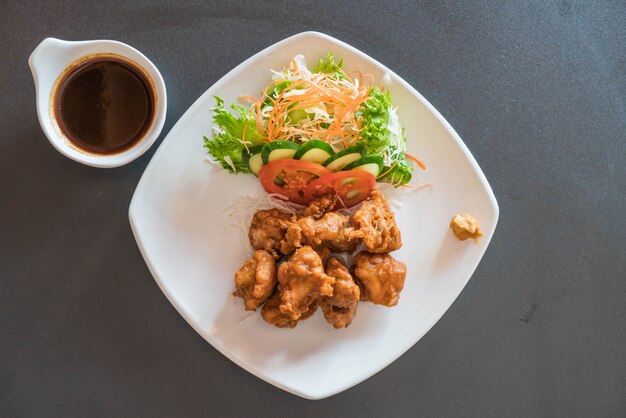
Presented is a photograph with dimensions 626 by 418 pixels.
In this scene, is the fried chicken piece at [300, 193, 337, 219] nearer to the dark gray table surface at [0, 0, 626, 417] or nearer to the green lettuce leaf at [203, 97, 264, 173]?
the green lettuce leaf at [203, 97, 264, 173]

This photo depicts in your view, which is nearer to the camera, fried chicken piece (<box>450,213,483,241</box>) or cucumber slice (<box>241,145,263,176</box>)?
cucumber slice (<box>241,145,263,176</box>)

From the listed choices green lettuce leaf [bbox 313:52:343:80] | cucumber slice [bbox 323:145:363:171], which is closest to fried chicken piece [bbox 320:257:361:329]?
cucumber slice [bbox 323:145:363:171]

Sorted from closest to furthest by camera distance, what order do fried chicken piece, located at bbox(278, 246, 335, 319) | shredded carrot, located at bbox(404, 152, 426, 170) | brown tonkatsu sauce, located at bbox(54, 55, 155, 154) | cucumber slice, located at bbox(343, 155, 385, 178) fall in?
1. fried chicken piece, located at bbox(278, 246, 335, 319)
2. cucumber slice, located at bbox(343, 155, 385, 178)
3. brown tonkatsu sauce, located at bbox(54, 55, 155, 154)
4. shredded carrot, located at bbox(404, 152, 426, 170)

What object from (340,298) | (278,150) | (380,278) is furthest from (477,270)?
(278,150)

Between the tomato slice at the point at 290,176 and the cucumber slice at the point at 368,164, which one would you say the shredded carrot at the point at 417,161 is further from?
the tomato slice at the point at 290,176

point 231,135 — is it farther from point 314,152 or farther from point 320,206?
point 320,206

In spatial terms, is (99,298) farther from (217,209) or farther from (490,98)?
(490,98)
